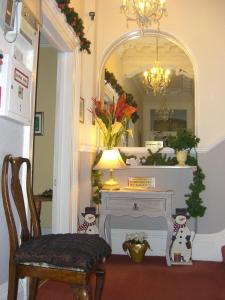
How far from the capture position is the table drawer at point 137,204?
3.48 m

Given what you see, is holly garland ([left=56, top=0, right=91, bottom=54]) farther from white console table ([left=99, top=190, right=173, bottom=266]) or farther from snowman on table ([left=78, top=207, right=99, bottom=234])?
snowman on table ([left=78, top=207, right=99, bottom=234])

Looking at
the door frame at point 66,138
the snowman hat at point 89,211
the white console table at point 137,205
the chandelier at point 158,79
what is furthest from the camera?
the chandelier at point 158,79

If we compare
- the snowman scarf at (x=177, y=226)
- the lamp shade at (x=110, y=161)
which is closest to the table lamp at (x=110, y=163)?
the lamp shade at (x=110, y=161)

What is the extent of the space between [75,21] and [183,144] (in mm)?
1770

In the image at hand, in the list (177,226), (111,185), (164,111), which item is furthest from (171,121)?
(177,226)

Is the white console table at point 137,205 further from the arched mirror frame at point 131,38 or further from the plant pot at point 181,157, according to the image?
the arched mirror frame at point 131,38

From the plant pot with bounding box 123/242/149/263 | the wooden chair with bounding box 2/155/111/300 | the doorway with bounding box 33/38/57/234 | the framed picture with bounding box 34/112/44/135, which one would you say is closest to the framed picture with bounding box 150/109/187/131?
the plant pot with bounding box 123/242/149/263

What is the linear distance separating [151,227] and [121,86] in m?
1.84

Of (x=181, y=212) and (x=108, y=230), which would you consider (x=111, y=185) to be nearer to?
(x=108, y=230)

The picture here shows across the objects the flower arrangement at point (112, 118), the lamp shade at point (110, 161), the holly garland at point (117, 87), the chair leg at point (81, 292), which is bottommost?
the chair leg at point (81, 292)

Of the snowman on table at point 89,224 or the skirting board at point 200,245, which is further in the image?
the skirting board at point 200,245

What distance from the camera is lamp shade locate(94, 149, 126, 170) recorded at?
3549 mm

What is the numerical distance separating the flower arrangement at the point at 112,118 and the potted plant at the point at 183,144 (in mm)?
616

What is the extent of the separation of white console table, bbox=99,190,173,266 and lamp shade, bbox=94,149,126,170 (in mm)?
281
